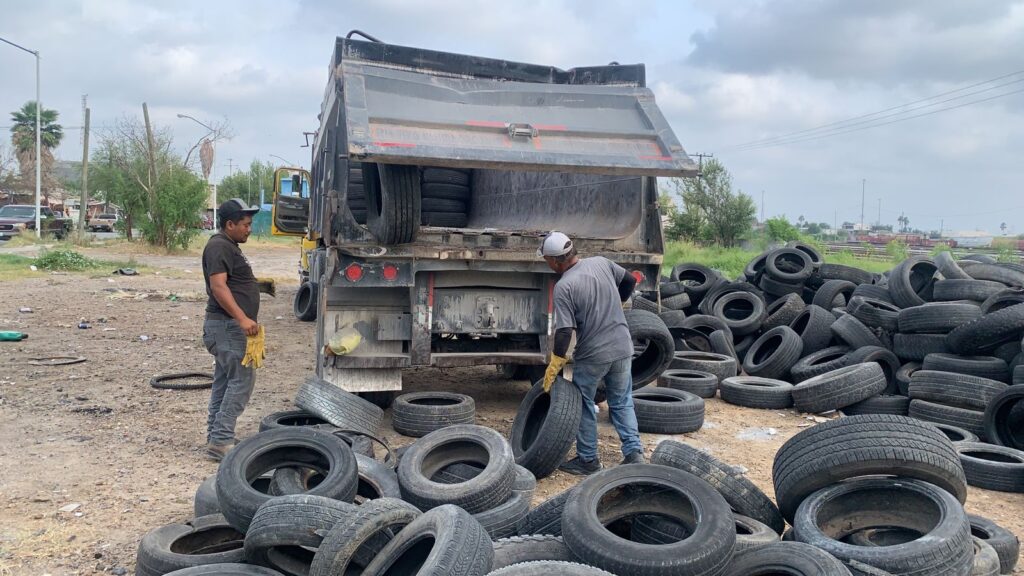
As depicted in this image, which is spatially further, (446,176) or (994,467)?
(446,176)

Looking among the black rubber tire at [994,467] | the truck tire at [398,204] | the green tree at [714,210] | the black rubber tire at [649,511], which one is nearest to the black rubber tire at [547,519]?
the black rubber tire at [649,511]

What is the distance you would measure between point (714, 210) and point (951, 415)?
30117 mm

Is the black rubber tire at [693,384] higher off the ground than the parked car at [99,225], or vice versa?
the parked car at [99,225]

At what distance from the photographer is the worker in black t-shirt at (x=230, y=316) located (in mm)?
5371

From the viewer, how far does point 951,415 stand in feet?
21.1

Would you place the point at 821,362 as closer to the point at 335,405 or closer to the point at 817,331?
the point at 817,331

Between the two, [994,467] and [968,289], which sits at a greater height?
[968,289]

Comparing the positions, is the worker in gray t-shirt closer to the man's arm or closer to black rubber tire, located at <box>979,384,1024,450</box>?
the man's arm

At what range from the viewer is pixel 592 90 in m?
6.94

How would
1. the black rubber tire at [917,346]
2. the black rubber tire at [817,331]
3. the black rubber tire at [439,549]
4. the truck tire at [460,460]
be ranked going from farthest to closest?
the black rubber tire at [817,331]
the black rubber tire at [917,346]
the truck tire at [460,460]
the black rubber tire at [439,549]

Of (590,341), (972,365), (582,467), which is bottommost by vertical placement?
(582,467)

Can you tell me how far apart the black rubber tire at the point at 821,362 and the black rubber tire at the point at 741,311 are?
1.11m

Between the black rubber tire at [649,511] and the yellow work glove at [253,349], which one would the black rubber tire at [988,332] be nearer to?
the black rubber tire at [649,511]

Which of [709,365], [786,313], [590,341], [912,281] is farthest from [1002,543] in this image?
[912,281]
